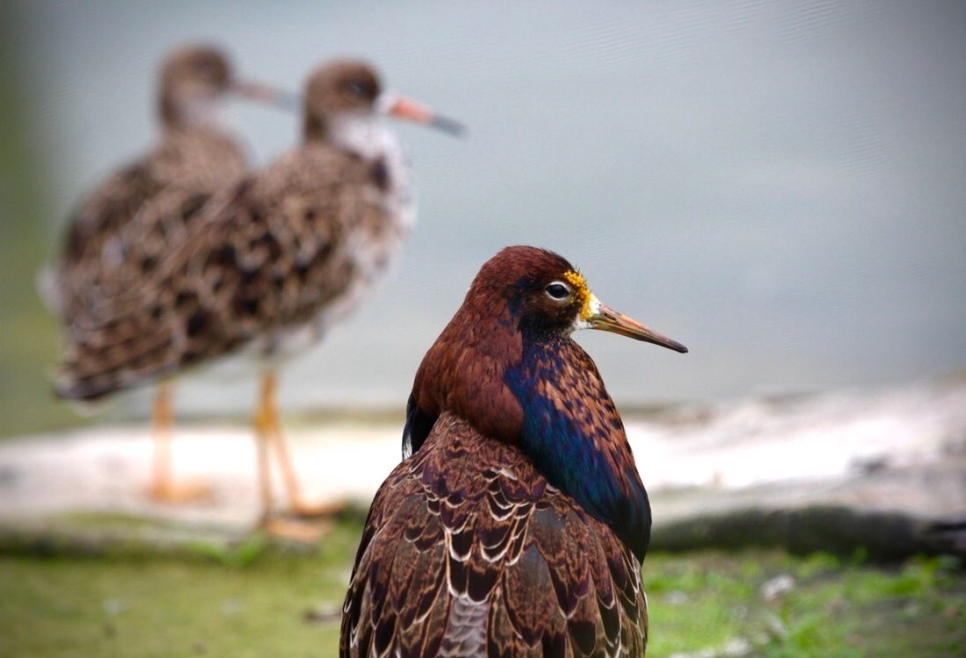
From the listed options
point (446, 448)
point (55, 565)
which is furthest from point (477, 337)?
point (55, 565)

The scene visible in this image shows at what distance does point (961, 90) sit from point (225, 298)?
10.3ft

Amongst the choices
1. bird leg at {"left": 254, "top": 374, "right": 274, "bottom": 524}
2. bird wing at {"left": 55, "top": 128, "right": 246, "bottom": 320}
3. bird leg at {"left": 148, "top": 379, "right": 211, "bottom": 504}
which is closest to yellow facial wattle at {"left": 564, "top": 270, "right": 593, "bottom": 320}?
bird leg at {"left": 254, "top": 374, "right": 274, "bottom": 524}

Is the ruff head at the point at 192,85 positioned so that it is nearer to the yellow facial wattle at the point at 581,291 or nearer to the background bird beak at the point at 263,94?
the background bird beak at the point at 263,94

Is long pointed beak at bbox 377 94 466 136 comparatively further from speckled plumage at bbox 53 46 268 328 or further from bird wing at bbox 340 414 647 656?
bird wing at bbox 340 414 647 656

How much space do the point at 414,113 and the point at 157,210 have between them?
127cm

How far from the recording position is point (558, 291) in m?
2.76

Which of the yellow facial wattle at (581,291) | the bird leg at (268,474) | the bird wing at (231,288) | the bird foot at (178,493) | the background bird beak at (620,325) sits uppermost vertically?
the yellow facial wattle at (581,291)

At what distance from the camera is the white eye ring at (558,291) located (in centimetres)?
274

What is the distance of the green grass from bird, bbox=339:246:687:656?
46.8 inches

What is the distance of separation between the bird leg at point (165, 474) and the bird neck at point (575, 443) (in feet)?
11.1

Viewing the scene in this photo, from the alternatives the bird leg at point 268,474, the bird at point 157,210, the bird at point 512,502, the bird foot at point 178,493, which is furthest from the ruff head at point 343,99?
the bird at point 512,502

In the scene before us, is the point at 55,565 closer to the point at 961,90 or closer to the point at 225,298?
the point at 225,298

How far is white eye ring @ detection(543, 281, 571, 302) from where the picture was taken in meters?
2.74

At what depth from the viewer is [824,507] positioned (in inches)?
168
